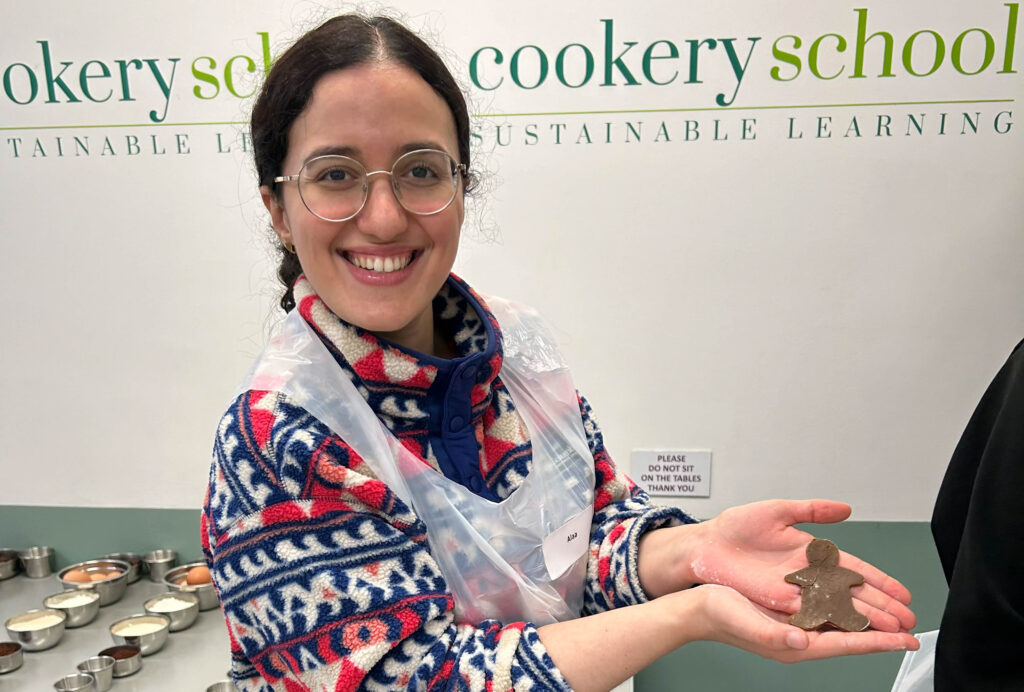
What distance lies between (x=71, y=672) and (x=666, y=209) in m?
1.65

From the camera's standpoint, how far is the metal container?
152cm

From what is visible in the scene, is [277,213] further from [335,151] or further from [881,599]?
[881,599]

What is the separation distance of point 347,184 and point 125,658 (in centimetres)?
129

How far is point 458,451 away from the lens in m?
0.92

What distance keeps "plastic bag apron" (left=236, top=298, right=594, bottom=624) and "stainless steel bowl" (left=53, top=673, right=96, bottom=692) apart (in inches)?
43.1

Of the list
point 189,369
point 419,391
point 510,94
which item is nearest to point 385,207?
point 419,391

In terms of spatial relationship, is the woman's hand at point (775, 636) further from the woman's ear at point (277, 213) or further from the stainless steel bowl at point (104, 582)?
the stainless steel bowl at point (104, 582)

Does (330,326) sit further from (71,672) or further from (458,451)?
(71,672)

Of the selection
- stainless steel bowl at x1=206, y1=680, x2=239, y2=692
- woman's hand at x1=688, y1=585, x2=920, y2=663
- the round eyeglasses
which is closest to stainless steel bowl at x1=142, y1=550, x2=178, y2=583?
stainless steel bowl at x1=206, y1=680, x2=239, y2=692

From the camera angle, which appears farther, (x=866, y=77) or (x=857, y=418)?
(x=857, y=418)

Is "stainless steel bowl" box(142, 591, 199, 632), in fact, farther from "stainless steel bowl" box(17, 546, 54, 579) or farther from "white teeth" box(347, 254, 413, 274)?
"white teeth" box(347, 254, 413, 274)

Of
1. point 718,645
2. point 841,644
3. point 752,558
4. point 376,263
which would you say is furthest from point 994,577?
point 718,645

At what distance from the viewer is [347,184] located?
856 mm

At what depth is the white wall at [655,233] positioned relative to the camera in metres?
1.55
